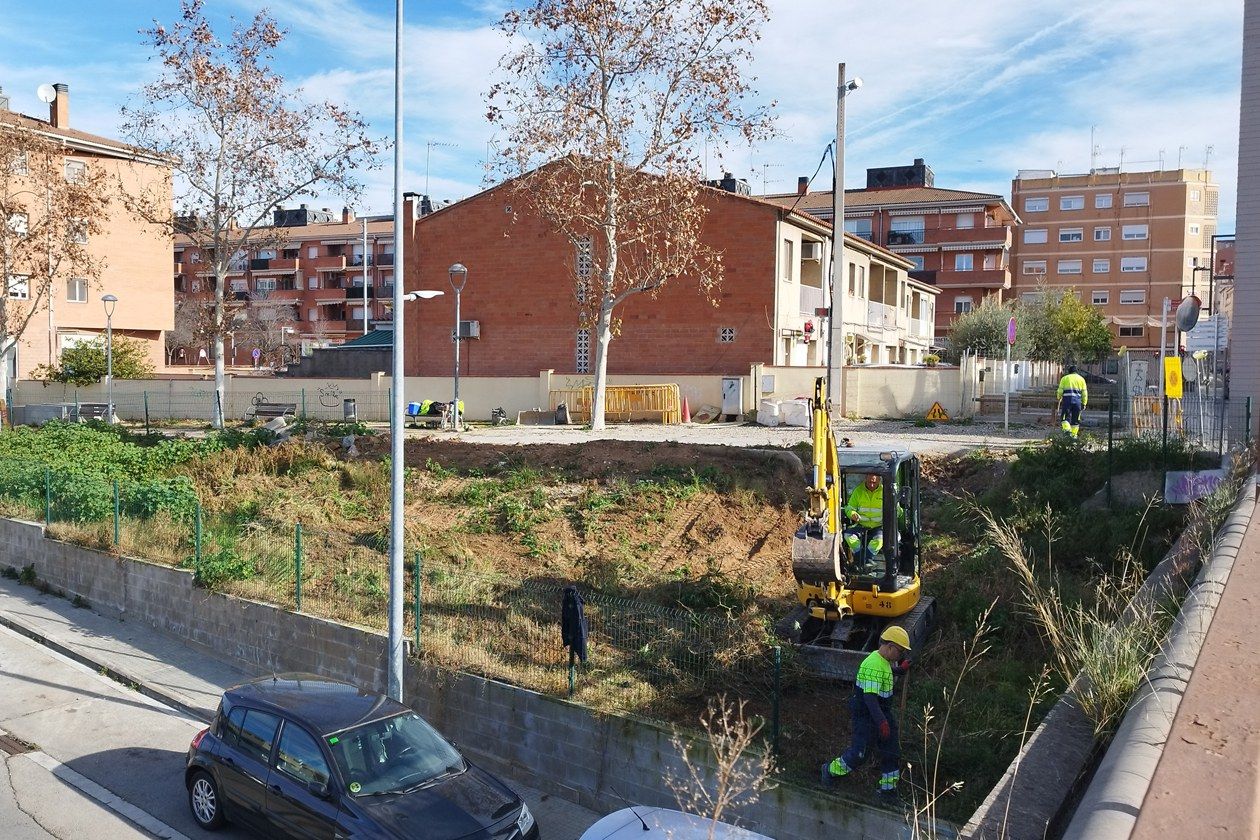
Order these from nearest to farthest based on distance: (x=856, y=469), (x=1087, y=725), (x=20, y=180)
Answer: (x=1087, y=725) < (x=856, y=469) < (x=20, y=180)

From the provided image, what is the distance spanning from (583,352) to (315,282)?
42984 millimetres

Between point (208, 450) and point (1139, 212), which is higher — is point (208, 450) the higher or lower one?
the lower one

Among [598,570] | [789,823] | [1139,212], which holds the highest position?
[1139,212]

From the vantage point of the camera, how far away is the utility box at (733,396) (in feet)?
107

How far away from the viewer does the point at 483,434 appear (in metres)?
28.3

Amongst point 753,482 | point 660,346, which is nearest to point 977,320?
point 660,346

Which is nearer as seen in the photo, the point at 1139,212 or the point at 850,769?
the point at 850,769

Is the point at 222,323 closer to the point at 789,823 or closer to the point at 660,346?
the point at 660,346

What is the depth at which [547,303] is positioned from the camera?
125ft

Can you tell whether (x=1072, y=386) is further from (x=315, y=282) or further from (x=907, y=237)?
(x=315, y=282)

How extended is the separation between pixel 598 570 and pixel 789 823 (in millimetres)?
6443

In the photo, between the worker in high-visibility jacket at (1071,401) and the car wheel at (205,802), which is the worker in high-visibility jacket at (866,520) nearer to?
the car wheel at (205,802)

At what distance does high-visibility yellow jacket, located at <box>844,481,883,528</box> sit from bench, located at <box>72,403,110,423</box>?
104 feet

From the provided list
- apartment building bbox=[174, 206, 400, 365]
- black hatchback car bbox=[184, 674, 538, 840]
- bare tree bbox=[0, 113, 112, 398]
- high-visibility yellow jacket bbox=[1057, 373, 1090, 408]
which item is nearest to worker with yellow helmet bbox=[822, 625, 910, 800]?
black hatchback car bbox=[184, 674, 538, 840]
